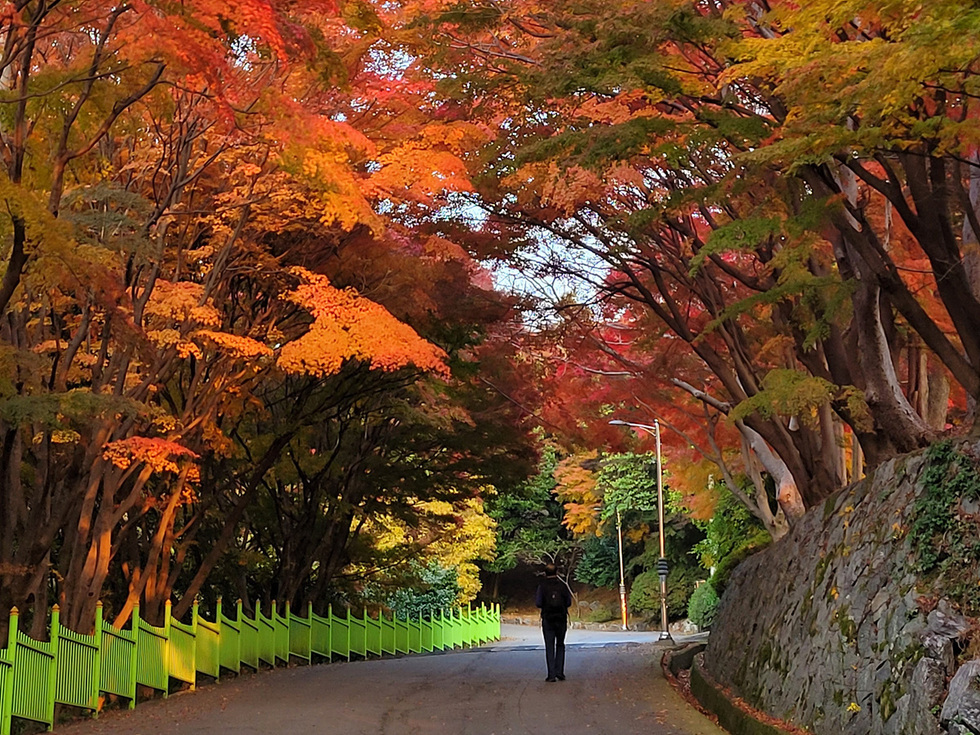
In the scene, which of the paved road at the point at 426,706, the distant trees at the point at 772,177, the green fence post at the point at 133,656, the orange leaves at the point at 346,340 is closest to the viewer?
the distant trees at the point at 772,177

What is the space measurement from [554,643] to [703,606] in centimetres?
2760

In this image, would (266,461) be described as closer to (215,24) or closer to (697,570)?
(215,24)

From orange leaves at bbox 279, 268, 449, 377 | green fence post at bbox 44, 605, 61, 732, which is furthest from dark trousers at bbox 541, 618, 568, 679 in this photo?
green fence post at bbox 44, 605, 61, 732

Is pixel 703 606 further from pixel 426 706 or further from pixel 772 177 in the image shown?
pixel 772 177

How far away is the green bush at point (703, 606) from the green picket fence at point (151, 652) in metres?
16.9

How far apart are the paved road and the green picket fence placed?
384mm

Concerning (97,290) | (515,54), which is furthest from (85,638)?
(515,54)

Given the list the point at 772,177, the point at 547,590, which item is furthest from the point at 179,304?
the point at 772,177

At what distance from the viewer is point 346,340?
12.6m

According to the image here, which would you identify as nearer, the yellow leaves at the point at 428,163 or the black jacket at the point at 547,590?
the yellow leaves at the point at 428,163

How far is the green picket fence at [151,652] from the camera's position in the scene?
10164 millimetres

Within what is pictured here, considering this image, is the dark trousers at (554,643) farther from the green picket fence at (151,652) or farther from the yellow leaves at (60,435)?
the yellow leaves at (60,435)

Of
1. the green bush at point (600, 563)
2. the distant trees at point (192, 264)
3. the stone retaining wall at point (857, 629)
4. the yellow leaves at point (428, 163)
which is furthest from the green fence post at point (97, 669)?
the green bush at point (600, 563)

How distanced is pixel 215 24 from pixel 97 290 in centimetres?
344
